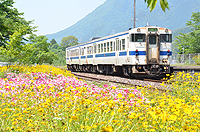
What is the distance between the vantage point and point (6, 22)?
60.8 feet

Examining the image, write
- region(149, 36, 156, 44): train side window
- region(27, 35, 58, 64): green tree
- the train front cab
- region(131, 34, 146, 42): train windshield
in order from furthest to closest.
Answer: region(27, 35, 58, 64): green tree < region(149, 36, 156, 44): train side window < the train front cab < region(131, 34, 146, 42): train windshield

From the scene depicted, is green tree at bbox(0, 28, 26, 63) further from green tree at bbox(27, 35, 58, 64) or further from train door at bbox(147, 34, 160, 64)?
green tree at bbox(27, 35, 58, 64)

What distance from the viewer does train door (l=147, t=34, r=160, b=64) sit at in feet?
51.7

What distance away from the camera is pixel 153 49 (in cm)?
1583

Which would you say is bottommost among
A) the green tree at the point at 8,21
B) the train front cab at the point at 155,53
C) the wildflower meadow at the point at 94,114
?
the wildflower meadow at the point at 94,114

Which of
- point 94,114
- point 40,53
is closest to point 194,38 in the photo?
point 40,53

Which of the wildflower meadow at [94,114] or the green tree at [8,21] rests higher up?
the green tree at [8,21]

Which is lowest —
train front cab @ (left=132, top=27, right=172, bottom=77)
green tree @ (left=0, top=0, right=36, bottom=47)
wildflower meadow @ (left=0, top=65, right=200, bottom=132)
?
wildflower meadow @ (left=0, top=65, right=200, bottom=132)

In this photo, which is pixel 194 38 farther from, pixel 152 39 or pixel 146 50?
pixel 146 50

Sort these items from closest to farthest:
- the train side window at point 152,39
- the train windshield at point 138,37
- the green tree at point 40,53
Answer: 1. the train windshield at point 138,37
2. the train side window at point 152,39
3. the green tree at point 40,53

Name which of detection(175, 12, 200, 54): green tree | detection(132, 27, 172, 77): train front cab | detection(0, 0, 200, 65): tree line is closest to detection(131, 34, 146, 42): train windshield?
detection(132, 27, 172, 77): train front cab

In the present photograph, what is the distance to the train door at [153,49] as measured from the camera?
1577 cm

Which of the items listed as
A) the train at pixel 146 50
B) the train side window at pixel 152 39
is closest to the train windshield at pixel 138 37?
the train at pixel 146 50

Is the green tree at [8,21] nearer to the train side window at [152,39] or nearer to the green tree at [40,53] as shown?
the train side window at [152,39]
